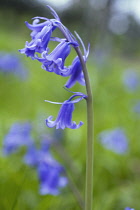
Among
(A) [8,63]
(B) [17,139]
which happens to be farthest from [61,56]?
(A) [8,63]

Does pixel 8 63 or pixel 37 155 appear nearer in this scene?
pixel 37 155

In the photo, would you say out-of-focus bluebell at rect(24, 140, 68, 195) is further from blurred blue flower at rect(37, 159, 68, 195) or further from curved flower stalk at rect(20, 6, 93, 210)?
curved flower stalk at rect(20, 6, 93, 210)

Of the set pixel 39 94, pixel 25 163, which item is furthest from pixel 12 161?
pixel 39 94

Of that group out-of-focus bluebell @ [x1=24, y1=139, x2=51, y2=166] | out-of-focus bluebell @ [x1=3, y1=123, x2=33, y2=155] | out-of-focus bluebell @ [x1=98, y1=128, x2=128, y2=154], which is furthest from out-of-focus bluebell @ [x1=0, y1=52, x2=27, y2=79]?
out-of-focus bluebell @ [x1=24, y1=139, x2=51, y2=166]

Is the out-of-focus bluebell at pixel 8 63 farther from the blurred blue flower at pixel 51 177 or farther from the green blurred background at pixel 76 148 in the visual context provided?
the blurred blue flower at pixel 51 177

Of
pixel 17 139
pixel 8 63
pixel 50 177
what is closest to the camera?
pixel 50 177

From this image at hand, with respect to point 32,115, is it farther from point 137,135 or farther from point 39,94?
point 39,94

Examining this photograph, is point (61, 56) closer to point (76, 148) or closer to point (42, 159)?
point (42, 159)

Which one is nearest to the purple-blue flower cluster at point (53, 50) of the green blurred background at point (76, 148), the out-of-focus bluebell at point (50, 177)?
the green blurred background at point (76, 148)
